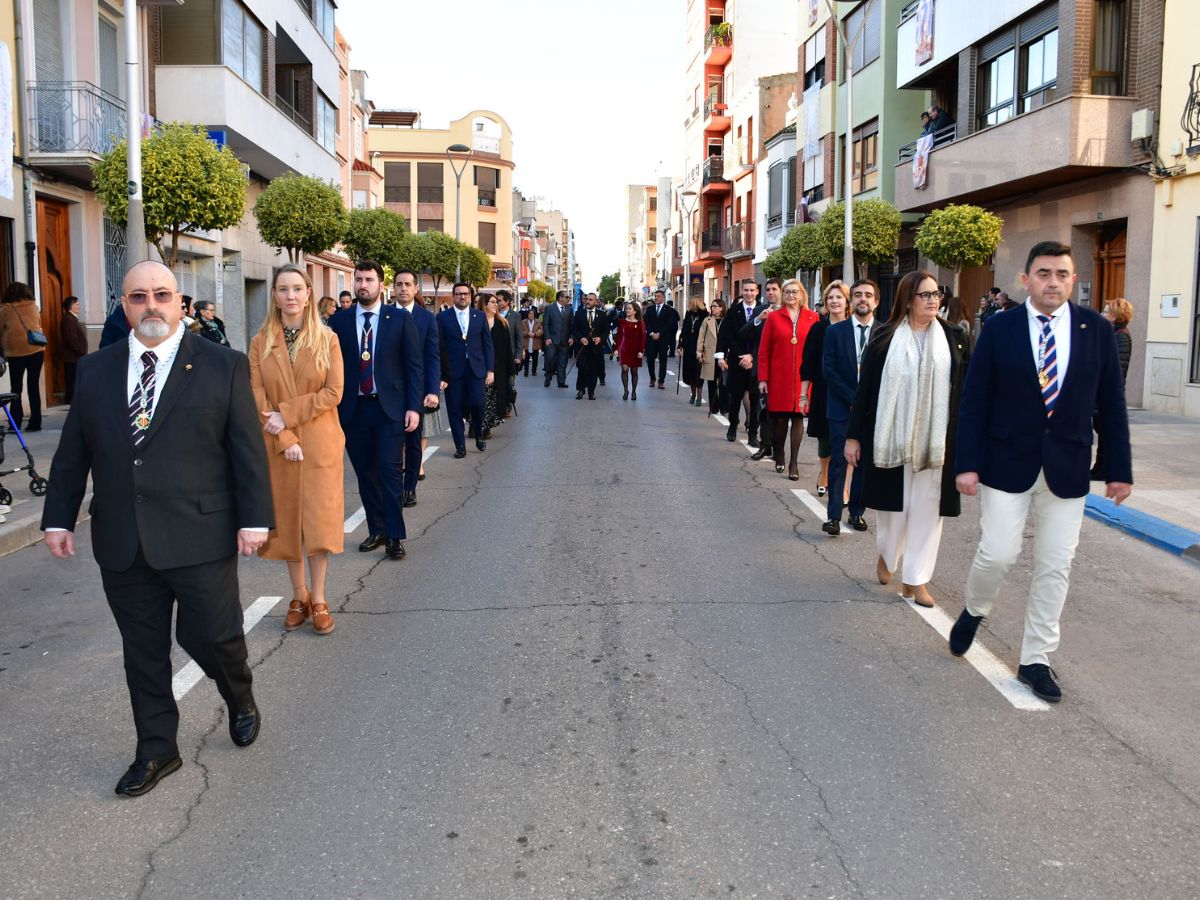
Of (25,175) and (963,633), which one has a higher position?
(25,175)

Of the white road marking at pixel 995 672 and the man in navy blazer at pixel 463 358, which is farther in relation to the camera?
the man in navy blazer at pixel 463 358

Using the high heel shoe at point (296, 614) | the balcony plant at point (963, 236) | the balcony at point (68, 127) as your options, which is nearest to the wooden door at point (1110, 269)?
the balcony plant at point (963, 236)

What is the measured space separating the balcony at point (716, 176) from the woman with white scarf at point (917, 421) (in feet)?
173

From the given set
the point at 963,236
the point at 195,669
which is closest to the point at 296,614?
the point at 195,669

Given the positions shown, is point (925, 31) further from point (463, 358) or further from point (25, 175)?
point (25, 175)

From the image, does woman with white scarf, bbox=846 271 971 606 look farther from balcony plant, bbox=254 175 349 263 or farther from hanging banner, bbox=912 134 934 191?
hanging banner, bbox=912 134 934 191

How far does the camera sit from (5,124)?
15.6m

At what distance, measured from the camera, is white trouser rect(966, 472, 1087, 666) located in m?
4.89

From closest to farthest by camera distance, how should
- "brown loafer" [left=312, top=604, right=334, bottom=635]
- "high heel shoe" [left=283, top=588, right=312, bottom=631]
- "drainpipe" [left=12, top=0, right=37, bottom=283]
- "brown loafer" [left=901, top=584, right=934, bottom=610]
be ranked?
"brown loafer" [left=312, top=604, right=334, bottom=635] < "high heel shoe" [left=283, top=588, right=312, bottom=631] < "brown loafer" [left=901, top=584, right=934, bottom=610] < "drainpipe" [left=12, top=0, right=37, bottom=283]

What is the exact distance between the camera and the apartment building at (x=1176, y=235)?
1739 cm

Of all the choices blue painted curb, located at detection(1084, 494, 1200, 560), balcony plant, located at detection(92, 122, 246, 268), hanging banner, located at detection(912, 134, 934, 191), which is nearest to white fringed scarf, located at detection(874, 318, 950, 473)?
blue painted curb, located at detection(1084, 494, 1200, 560)

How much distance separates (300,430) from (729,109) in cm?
5543

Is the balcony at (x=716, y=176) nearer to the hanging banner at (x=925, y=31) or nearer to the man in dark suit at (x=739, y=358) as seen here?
the hanging banner at (x=925, y=31)

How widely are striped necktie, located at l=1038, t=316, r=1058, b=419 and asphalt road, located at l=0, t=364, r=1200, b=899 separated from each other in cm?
128
